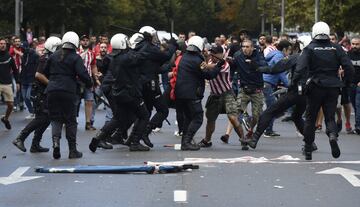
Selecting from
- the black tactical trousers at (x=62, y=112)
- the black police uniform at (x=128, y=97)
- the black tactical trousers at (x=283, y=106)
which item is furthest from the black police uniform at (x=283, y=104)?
the black tactical trousers at (x=62, y=112)

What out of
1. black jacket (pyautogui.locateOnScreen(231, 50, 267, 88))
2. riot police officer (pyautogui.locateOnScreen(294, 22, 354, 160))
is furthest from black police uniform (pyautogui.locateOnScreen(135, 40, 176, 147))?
riot police officer (pyautogui.locateOnScreen(294, 22, 354, 160))

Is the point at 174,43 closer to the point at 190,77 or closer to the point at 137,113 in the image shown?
the point at 190,77

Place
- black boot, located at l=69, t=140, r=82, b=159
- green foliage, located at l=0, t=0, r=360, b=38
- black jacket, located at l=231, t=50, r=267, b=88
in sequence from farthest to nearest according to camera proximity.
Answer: green foliage, located at l=0, t=0, r=360, b=38 < black jacket, located at l=231, t=50, r=267, b=88 < black boot, located at l=69, t=140, r=82, b=159

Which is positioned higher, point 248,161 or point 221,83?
point 221,83

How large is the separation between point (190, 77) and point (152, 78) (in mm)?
727

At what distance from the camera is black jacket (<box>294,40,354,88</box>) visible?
12.7 meters

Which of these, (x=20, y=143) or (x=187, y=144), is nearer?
(x=20, y=143)

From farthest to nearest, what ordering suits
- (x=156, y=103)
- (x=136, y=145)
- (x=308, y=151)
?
1. (x=156, y=103)
2. (x=136, y=145)
3. (x=308, y=151)

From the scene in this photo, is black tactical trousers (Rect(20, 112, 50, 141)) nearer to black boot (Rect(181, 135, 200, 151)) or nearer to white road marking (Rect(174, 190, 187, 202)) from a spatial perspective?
black boot (Rect(181, 135, 200, 151))

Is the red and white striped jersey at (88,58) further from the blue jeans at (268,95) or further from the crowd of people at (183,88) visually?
the blue jeans at (268,95)

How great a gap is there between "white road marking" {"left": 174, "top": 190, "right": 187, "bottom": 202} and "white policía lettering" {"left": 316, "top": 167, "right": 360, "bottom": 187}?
2.09 m

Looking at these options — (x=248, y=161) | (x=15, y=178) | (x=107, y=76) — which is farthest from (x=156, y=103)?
(x=15, y=178)

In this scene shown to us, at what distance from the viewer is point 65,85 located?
44.0ft

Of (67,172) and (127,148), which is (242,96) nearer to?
(127,148)
